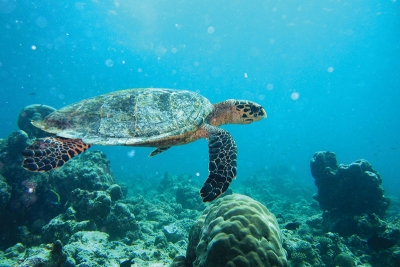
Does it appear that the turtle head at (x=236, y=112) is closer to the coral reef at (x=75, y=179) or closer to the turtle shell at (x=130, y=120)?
the turtle shell at (x=130, y=120)

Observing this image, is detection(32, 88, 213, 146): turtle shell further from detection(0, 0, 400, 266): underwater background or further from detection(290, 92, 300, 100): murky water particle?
detection(290, 92, 300, 100): murky water particle

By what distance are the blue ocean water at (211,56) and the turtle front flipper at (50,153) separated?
25890 millimetres

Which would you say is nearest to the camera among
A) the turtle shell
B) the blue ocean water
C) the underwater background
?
the turtle shell

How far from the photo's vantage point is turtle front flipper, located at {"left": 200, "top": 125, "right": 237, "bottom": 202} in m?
3.59

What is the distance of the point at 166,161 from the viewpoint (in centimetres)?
9081

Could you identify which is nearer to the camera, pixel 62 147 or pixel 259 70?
pixel 62 147

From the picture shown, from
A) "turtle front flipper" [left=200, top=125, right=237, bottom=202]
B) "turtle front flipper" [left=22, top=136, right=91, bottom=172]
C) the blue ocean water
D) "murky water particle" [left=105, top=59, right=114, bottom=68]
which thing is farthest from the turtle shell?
"murky water particle" [left=105, top=59, right=114, bottom=68]

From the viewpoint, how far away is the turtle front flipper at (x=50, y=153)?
3998 millimetres

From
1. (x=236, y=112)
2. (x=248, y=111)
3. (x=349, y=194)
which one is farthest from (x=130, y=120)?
(x=349, y=194)

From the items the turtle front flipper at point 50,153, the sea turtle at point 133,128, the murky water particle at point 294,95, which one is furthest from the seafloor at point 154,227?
the murky water particle at point 294,95

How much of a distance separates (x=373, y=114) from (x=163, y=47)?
7297 inches

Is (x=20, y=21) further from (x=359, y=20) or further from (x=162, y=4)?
(x=359, y=20)

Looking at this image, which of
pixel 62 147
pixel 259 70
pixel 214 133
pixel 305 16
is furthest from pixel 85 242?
pixel 259 70

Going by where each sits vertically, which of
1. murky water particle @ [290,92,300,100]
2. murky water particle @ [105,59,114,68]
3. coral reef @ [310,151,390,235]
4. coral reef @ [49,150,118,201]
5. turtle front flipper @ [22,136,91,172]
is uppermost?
murky water particle @ [290,92,300,100]
